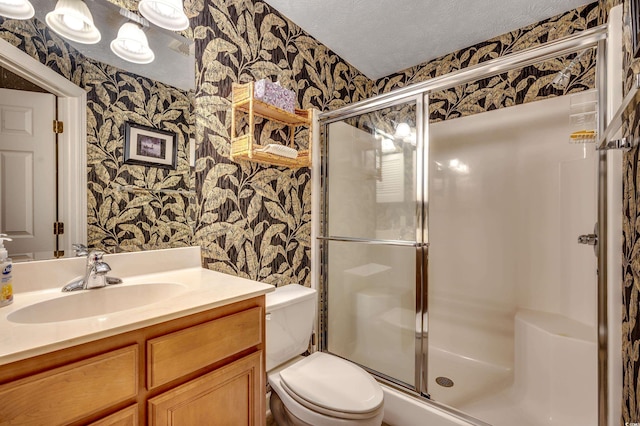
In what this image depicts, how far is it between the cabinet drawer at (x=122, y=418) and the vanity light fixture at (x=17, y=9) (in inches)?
52.7

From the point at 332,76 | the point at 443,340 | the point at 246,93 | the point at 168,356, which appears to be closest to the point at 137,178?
the point at 246,93

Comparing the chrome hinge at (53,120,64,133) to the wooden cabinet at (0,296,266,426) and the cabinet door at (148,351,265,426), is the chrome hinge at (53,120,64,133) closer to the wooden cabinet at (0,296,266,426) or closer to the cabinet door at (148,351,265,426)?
Answer: the wooden cabinet at (0,296,266,426)

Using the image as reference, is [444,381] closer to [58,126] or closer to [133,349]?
[133,349]

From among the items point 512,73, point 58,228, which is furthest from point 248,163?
point 512,73

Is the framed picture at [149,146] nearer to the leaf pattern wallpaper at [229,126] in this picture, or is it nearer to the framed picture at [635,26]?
the leaf pattern wallpaper at [229,126]

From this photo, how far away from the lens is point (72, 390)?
67cm

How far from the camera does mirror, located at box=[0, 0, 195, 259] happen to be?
1.10m

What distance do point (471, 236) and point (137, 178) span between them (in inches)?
88.8

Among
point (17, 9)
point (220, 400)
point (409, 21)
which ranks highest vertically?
point (409, 21)

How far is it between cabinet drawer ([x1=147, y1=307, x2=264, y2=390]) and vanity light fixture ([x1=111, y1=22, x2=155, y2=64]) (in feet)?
3.96

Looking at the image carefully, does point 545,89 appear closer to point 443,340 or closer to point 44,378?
point 443,340

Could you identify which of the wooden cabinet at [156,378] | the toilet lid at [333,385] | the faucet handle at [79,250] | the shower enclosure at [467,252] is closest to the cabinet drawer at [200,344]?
the wooden cabinet at [156,378]

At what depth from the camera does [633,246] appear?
859mm

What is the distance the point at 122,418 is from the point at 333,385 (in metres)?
0.84
